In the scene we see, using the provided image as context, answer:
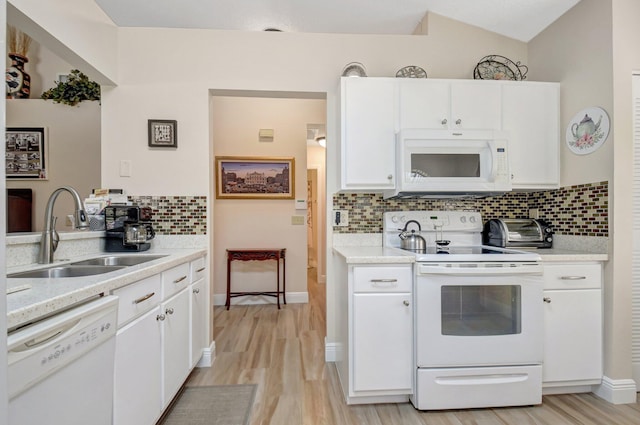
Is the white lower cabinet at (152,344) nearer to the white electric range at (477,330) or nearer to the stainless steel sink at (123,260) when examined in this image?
the stainless steel sink at (123,260)

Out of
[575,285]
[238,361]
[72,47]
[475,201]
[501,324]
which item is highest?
[72,47]

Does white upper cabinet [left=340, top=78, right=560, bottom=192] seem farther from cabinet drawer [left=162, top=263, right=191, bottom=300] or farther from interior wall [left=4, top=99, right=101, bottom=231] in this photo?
interior wall [left=4, top=99, right=101, bottom=231]

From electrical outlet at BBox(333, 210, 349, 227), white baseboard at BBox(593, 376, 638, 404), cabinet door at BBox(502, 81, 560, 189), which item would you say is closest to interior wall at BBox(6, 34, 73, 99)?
electrical outlet at BBox(333, 210, 349, 227)

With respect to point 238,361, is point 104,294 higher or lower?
higher

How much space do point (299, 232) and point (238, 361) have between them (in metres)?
1.87

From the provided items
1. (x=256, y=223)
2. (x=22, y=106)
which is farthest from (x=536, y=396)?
(x=22, y=106)

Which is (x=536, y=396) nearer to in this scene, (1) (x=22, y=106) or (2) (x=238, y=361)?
(2) (x=238, y=361)

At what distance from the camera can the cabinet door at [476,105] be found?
2.22m

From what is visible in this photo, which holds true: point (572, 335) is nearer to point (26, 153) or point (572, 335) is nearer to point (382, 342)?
point (382, 342)

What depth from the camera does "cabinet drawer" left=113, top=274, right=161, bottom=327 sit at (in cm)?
124

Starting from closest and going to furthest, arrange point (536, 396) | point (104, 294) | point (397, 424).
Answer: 1. point (104, 294)
2. point (397, 424)
3. point (536, 396)

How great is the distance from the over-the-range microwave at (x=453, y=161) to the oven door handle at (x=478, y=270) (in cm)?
56

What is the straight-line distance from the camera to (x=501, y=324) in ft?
6.01

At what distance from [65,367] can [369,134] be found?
6.40 feet
